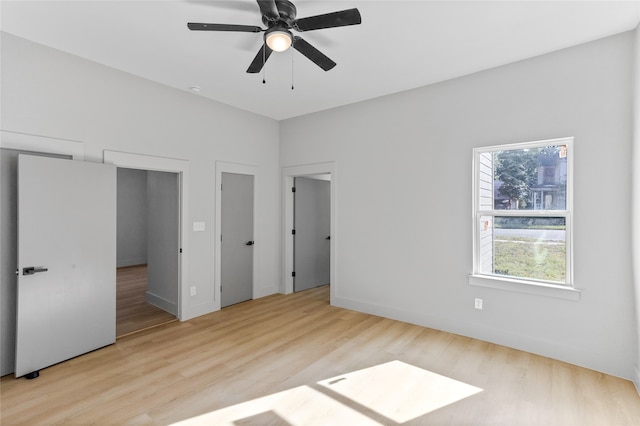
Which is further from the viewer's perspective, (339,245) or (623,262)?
(339,245)

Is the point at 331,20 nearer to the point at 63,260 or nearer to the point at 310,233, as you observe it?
the point at 63,260

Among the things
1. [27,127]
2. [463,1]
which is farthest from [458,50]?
[27,127]

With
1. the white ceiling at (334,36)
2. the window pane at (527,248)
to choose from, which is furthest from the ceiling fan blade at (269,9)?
the window pane at (527,248)

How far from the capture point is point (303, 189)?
18.9ft

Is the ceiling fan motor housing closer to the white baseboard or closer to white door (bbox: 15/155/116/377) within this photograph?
white door (bbox: 15/155/116/377)

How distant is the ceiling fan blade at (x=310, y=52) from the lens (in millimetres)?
2402

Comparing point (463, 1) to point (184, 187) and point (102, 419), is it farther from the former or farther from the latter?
point (102, 419)

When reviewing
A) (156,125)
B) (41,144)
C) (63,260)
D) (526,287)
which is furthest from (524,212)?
(41,144)

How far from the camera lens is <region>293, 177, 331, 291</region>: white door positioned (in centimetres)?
566

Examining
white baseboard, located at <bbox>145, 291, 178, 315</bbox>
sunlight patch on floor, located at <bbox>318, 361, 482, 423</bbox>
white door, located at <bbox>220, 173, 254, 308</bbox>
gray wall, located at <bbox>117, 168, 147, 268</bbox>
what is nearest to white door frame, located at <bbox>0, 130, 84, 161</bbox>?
white door, located at <bbox>220, 173, 254, 308</bbox>

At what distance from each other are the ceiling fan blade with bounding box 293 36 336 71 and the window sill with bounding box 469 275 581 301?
2870 mm

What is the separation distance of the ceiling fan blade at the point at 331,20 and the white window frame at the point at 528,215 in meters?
2.26

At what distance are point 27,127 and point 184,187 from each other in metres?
1.66

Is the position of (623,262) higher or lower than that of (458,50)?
lower
